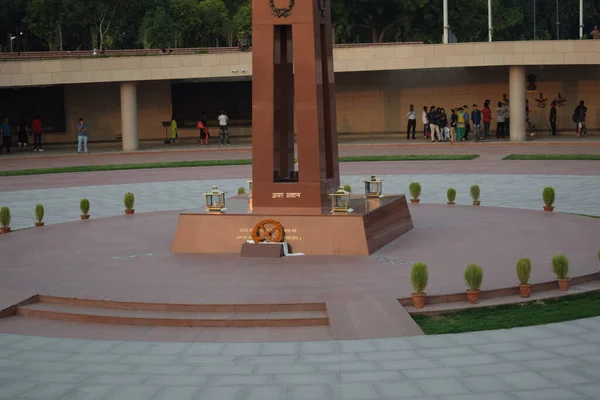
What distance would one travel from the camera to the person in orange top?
4338cm

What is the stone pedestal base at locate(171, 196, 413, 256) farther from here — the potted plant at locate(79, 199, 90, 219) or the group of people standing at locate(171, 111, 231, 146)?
the group of people standing at locate(171, 111, 231, 146)

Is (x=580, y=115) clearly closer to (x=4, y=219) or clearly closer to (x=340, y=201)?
(x=340, y=201)

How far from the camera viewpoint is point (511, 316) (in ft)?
37.5

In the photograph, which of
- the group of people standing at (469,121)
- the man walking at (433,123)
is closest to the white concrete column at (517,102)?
the group of people standing at (469,121)

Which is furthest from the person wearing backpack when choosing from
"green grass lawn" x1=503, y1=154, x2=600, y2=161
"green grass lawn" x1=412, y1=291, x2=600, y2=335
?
"green grass lawn" x1=412, y1=291, x2=600, y2=335

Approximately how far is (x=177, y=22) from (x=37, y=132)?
20.8 meters

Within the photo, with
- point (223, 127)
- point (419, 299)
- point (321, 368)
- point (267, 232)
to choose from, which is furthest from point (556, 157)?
point (321, 368)

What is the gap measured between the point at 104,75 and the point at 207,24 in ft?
76.2

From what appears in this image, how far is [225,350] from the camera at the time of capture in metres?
10.4

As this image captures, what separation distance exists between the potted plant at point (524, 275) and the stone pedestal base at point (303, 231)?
3.34 metres

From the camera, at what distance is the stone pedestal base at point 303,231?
15.1 m

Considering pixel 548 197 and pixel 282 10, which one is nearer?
pixel 282 10

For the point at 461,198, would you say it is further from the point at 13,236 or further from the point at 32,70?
the point at 32,70

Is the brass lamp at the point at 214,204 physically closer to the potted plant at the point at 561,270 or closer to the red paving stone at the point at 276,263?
the red paving stone at the point at 276,263
